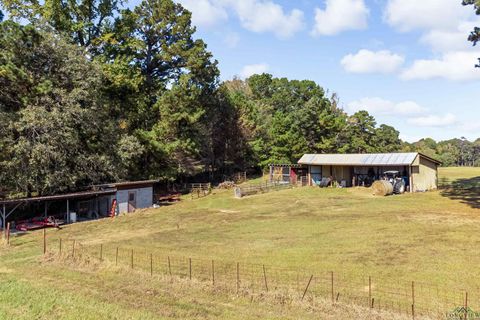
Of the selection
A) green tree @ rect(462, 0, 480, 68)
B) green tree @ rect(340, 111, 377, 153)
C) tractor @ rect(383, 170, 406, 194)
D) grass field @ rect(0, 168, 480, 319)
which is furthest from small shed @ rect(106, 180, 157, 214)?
green tree @ rect(340, 111, 377, 153)

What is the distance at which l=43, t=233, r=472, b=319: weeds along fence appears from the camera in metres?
11.8

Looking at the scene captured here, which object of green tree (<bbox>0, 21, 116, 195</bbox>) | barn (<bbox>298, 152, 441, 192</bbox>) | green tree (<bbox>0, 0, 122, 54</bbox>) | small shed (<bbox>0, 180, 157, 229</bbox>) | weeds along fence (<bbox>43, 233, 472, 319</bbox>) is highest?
green tree (<bbox>0, 0, 122, 54</bbox>)

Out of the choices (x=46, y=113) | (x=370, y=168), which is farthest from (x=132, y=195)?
(x=370, y=168)

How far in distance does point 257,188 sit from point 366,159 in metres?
12.4

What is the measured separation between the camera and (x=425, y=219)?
78.8 feet

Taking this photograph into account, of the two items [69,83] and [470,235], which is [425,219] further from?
[69,83]

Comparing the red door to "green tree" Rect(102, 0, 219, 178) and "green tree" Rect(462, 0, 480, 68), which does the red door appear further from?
"green tree" Rect(462, 0, 480, 68)

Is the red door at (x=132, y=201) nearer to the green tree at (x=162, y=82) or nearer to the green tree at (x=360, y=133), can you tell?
the green tree at (x=162, y=82)

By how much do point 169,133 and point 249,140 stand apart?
1824 centimetres

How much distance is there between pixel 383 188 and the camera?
35562 millimetres

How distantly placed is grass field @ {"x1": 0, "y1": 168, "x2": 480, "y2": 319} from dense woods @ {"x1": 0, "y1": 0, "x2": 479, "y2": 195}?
7.14 m

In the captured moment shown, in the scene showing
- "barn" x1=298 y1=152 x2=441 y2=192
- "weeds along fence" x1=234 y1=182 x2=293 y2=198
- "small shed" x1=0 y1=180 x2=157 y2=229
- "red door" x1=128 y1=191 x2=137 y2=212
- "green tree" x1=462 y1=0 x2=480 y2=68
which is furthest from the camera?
"weeds along fence" x1=234 y1=182 x2=293 y2=198

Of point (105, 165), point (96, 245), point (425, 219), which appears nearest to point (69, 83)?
point (105, 165)

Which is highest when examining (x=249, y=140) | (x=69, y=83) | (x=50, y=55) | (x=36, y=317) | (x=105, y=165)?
(x=50, y=55)
